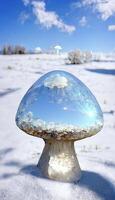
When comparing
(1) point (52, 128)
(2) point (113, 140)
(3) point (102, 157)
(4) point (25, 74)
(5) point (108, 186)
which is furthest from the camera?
(4) point (25, 74)

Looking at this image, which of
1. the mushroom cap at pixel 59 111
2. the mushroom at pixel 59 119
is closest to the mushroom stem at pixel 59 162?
the mushroom at pixel 59 119

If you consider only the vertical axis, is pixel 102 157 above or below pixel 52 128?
below

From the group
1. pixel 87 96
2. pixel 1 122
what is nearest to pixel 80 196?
pixel 87 96

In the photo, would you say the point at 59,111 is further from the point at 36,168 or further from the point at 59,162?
the point at 36,168

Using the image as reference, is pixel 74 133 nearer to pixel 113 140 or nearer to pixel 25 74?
pixel 113 140

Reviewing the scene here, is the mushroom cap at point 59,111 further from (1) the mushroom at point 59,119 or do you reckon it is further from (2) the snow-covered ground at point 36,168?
(2) the snow-covered ground at point 36,168
